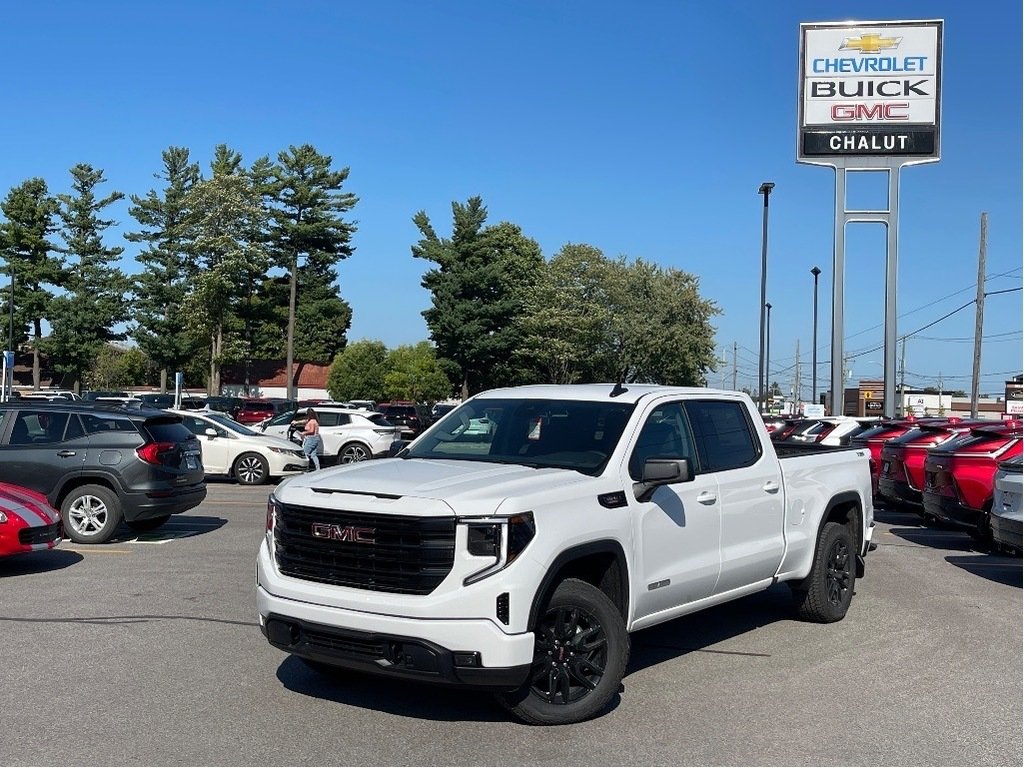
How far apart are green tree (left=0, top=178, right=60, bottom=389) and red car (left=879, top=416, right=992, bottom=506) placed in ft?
209

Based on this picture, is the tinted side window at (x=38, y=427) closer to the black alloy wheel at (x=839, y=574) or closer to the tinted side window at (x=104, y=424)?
the tinted side window at (x=104, y=424)

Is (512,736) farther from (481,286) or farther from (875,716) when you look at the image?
(481,286)

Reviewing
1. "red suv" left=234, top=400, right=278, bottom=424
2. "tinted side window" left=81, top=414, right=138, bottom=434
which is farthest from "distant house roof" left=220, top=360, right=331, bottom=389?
"tinted side window" left=81, top=414, right=138, bottom=434

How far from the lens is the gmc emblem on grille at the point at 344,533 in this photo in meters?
5.78

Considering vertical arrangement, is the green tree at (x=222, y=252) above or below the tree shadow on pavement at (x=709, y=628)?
above

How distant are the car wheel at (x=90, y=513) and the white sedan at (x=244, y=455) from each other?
351 inches

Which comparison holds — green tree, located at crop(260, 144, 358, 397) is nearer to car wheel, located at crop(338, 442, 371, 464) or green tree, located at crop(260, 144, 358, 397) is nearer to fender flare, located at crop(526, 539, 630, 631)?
car wheel, located at crop(338, 442, 371, 464)

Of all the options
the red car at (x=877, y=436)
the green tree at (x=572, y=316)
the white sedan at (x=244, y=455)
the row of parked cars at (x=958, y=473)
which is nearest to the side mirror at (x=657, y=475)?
the row of parked cars at (x=958, y=473)

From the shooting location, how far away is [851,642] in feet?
27.0

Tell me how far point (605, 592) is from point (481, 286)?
218 ft

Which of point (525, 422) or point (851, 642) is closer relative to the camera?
point (525, 422)

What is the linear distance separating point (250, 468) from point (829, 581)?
50.4 ft

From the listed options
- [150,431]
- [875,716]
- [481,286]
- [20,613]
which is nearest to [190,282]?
[481,286]

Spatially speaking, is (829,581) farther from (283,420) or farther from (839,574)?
(283,420)
